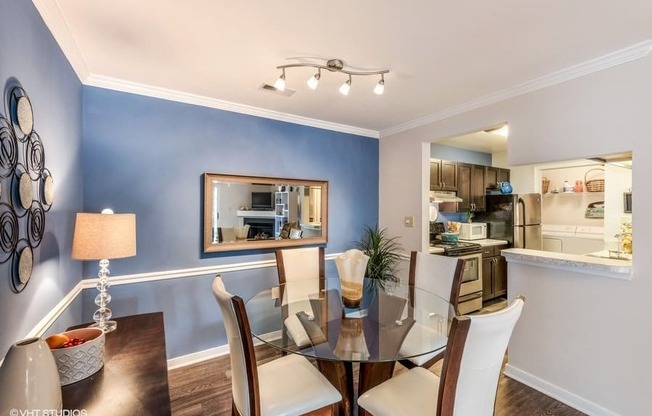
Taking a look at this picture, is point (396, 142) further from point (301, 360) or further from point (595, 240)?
point (595, 240)

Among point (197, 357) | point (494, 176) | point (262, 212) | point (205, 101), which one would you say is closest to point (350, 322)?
point (262, 212)

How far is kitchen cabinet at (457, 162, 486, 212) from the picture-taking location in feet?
14.5

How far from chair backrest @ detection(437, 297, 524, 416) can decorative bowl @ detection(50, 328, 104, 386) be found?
1404 millimetres

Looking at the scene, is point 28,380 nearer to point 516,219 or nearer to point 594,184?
point 516,219

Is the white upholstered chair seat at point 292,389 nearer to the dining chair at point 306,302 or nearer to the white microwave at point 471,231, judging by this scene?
the dining chair at point 306,302

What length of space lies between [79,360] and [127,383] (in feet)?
0.67

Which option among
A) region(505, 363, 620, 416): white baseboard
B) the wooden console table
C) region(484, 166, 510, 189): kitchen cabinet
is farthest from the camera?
region(484, 166, 510, 189): kitchen cabinet

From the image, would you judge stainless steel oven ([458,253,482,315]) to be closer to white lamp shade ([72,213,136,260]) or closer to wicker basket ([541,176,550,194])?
wicker basket ([541,176,550,194])

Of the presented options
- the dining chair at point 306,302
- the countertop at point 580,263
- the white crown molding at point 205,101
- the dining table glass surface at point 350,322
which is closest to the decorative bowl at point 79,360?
the dining table glass surface at point 350,322

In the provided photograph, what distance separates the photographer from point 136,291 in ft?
8.07

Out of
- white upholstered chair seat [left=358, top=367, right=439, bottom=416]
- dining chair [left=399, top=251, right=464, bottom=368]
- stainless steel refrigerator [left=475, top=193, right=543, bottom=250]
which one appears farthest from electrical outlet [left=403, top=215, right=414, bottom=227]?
white upholstered chair seat [left=358, top=367, right=439, bottom=416]

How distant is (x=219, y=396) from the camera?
222 centimetres

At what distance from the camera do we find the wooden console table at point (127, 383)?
3.34 ft

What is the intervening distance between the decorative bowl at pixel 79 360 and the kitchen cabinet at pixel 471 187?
4.38m
